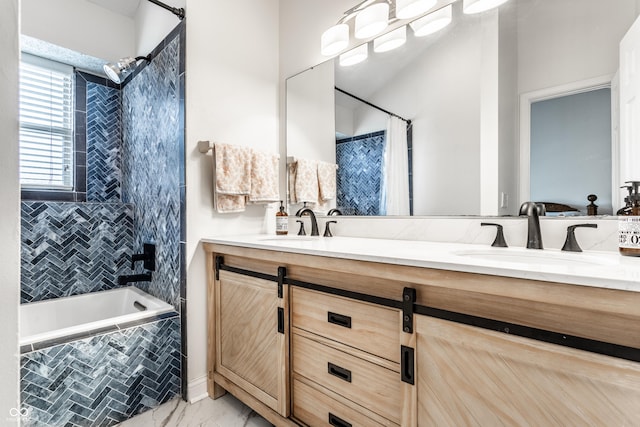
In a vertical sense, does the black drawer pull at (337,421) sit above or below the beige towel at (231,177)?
below

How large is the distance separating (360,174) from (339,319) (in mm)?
966

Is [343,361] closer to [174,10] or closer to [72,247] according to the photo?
[174,10]

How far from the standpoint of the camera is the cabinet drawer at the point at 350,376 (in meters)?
1.07

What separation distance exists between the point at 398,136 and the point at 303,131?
0.75m

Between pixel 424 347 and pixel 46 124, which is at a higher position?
pixel 46 124

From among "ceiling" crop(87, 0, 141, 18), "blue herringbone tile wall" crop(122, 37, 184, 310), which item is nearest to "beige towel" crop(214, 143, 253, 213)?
"blue herringbone tile wall" crop(122, 37, 184, 310)

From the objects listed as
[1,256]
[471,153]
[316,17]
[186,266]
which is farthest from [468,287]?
[316,17]

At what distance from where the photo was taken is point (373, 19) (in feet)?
5.64

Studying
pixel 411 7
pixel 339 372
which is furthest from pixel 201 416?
pixel 411 7

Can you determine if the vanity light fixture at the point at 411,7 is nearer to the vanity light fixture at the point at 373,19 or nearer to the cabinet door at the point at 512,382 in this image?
the vanity light fixture at the point at 373,19

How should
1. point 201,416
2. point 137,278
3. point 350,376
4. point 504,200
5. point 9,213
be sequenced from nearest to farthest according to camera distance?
1. point 9,213
2. point 350,376
3. point 504,200
4. point 201,416
5. point 137,278

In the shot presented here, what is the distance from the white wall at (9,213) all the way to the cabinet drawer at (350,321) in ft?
2.98

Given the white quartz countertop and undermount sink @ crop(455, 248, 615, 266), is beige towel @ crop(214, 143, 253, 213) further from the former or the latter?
undermount sink @ crop(455, 248, 615, 266)

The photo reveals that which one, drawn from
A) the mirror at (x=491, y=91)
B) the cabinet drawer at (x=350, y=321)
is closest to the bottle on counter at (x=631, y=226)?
the mirror at (x=491, y=91)
